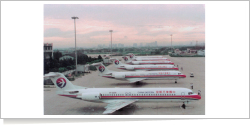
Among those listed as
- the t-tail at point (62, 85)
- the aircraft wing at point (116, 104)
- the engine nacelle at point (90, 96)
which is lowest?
the aircraft wing at point (116, 104)

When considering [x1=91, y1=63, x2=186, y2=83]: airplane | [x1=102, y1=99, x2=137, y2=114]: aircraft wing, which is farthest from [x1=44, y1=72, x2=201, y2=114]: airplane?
[x1=91, y1=63, x2=186, y2=83]: airplane

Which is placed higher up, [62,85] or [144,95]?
[62,85]

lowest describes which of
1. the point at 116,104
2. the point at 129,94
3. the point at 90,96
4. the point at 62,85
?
the point at 116,104

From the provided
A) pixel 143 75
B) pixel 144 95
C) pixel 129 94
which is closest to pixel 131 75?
pixel 143 75

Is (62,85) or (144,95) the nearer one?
(144,95)

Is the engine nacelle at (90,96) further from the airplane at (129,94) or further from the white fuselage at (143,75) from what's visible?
the white fuselage at (143,75)

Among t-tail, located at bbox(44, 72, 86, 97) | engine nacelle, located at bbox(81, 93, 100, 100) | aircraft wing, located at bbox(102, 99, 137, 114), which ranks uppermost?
t-tail, located at bbox(44, 72, 86, 97)

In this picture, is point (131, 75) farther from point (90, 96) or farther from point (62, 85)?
point (62, 85)

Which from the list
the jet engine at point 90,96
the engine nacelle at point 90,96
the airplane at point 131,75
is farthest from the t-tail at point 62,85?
the airplane at point 131,75

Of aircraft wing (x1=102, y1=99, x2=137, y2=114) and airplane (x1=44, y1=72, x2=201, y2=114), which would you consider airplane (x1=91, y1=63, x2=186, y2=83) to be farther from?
aircraft wing (x1=102, y1=99, x2=137, y2=114)

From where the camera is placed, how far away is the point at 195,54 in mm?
80500

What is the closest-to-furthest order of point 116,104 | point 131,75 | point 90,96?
1. point 116,104
2. point 90,96
3. point 131,75

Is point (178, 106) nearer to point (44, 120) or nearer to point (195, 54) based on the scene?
point (44, 120)
